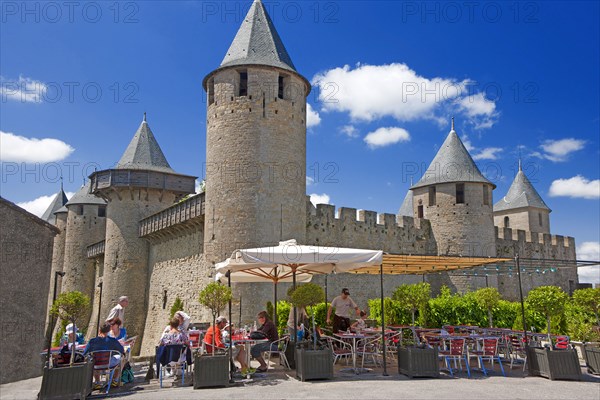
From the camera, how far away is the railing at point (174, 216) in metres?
19.4

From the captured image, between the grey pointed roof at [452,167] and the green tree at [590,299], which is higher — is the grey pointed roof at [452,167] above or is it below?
above

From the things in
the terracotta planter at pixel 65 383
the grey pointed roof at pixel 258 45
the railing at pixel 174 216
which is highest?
the grey pointed roof at pixel 258 45

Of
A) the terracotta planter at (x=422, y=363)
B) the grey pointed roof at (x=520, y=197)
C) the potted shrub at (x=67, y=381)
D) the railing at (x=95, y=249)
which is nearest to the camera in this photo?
the potted shrub at (x=67, y=381)

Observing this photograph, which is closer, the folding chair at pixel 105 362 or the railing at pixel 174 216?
the folding chair at pixel 105 362

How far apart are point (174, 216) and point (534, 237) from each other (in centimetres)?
2229

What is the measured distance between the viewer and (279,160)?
17.1 metres

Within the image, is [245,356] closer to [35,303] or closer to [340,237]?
[35,303]

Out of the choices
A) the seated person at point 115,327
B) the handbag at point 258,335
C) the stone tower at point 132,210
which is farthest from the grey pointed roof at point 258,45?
the seated person at point 115,327

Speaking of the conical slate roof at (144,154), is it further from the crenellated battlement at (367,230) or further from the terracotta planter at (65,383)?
the terracotta planter at (65,383)

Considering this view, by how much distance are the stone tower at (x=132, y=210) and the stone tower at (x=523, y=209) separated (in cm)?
2277

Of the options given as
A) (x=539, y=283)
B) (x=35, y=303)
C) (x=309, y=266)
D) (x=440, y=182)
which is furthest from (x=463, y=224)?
(x=35, y=303)

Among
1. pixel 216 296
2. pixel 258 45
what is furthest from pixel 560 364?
pixel 258 45

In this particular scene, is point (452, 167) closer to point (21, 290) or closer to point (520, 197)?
point (520, 197)

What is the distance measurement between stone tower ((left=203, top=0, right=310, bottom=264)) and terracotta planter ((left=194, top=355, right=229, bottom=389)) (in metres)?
8.92
